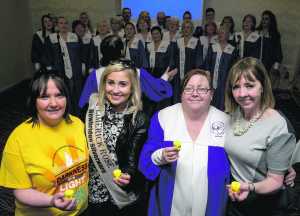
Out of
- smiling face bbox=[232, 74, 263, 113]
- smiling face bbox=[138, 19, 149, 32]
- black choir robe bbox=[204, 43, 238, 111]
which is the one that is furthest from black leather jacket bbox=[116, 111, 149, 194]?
smiling face bbox=[138, 19, 149, 32]

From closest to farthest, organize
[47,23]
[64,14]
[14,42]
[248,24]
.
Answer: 1. [47,23]
2. [248,24]
3. [14,42]
4. [64,14]

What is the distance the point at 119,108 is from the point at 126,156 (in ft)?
0.89

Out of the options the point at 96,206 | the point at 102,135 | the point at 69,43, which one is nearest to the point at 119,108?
the point at 102,135

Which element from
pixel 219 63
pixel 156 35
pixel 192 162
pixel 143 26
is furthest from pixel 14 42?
pixel 192 162

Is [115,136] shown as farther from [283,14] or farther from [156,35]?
[283,14]

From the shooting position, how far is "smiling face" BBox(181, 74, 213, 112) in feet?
5.63

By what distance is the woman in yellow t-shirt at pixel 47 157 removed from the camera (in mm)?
1439

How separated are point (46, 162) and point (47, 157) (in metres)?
0.02

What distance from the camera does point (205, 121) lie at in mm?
1777

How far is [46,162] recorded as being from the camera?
1475mm

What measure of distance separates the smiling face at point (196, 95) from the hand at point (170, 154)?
25cm

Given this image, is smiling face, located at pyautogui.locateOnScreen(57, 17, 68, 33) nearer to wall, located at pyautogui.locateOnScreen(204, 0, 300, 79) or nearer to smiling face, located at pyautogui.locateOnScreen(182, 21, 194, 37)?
smiling face, located at pyautogui.locateOnScreen(182, 21, 194, 37)

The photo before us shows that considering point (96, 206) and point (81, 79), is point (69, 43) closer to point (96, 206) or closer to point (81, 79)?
point (81, 79)

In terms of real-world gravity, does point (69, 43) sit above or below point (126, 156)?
above
